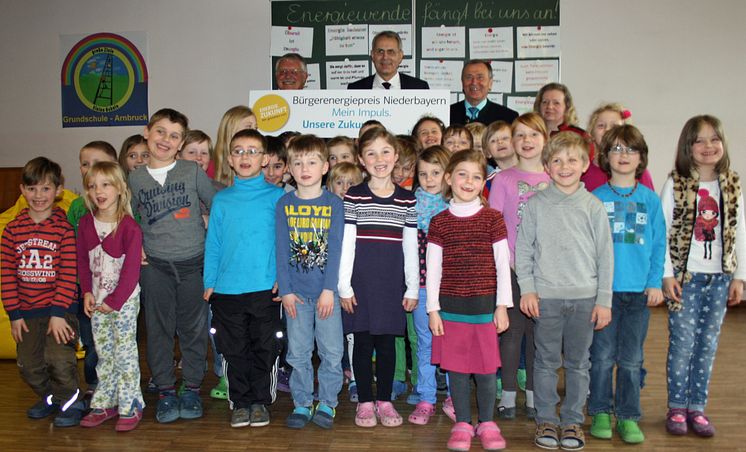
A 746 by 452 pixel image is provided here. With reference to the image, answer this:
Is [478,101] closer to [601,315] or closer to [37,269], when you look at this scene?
[601,315]

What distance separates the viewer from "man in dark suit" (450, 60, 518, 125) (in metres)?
4.35

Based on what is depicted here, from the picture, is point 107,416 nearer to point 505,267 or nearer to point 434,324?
point 434,324

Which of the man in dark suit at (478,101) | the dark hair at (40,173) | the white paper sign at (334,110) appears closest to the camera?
the dark hair at (40,173)

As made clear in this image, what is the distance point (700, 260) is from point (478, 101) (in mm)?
2013

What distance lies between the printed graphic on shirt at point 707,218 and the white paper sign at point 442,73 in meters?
3.35

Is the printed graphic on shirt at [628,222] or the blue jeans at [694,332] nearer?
the printed graphic on shirt at [628,222]

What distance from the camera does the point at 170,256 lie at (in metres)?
3.07

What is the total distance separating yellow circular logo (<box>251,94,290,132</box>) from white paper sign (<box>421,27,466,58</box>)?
220 centimetres

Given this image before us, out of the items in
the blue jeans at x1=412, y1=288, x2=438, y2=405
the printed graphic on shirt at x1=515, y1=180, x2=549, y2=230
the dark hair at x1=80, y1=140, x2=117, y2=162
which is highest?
the dark hair at x1=80, y1=140, x2=117, y2=162

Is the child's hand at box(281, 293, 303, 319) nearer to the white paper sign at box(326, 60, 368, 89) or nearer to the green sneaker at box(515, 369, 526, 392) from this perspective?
→ the green sneaker at box(515, 369, 526, 392)

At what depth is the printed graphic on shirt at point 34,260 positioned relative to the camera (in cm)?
305

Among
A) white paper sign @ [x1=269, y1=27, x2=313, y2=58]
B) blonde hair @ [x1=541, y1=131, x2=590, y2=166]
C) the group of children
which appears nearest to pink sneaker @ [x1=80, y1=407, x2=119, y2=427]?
the group of children

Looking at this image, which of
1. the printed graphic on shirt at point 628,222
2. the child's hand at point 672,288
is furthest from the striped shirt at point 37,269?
the child's hand at point 672,288

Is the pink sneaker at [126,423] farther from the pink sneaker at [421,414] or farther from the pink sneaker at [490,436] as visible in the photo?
the pink sneaker at [490,436]
